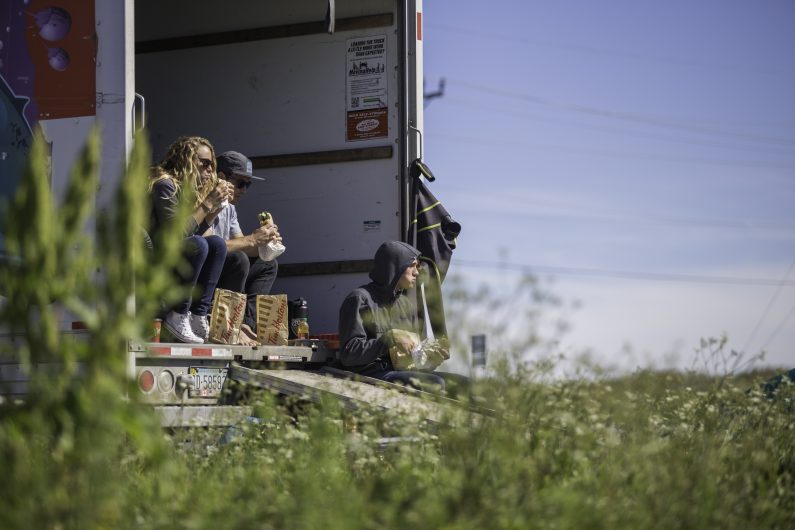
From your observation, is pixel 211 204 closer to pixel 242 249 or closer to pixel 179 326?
pixel 242 249

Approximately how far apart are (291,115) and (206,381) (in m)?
2.78

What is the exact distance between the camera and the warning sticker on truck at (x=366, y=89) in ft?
25.1

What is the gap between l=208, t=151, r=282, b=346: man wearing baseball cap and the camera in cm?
671

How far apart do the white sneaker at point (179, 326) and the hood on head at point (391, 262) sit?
1618 mm

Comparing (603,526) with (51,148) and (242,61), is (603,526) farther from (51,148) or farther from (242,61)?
(242,61)

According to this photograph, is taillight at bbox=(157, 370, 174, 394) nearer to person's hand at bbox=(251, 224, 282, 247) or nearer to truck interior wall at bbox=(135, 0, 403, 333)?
person's hand at bbox=(251, 224, 282, 247)

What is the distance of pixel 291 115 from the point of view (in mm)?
7898

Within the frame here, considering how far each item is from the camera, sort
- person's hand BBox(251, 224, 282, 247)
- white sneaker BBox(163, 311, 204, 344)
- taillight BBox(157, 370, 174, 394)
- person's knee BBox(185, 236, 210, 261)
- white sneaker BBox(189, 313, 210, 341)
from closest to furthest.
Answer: taillight BBox(157, 370, 174, 394) < white sneaker BBox(163, 311, 204, 344) < person's knee BBox(185, 236, 210, 261) < white sneaker BBox(189, 313, 210, 341) < person's hand BBox(251, 224, 282, 247)

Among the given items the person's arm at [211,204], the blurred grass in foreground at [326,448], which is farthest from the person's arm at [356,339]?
the blurred grass in foreground at [326,448]

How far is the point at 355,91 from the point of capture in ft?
25.3

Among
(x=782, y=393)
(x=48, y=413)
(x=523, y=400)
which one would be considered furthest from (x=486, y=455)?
(x=782, y=393)

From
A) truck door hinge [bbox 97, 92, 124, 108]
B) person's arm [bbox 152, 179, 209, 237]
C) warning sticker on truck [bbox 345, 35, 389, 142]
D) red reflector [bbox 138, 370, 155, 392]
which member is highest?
warning sticker on truck [bbox 345, 35, 389, 142]

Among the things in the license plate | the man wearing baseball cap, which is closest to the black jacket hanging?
the man wearing baseball cap

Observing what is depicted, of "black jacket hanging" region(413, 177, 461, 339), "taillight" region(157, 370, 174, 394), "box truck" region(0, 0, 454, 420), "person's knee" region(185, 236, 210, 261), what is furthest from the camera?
"box truck" region(0, 0, 454, 420)
